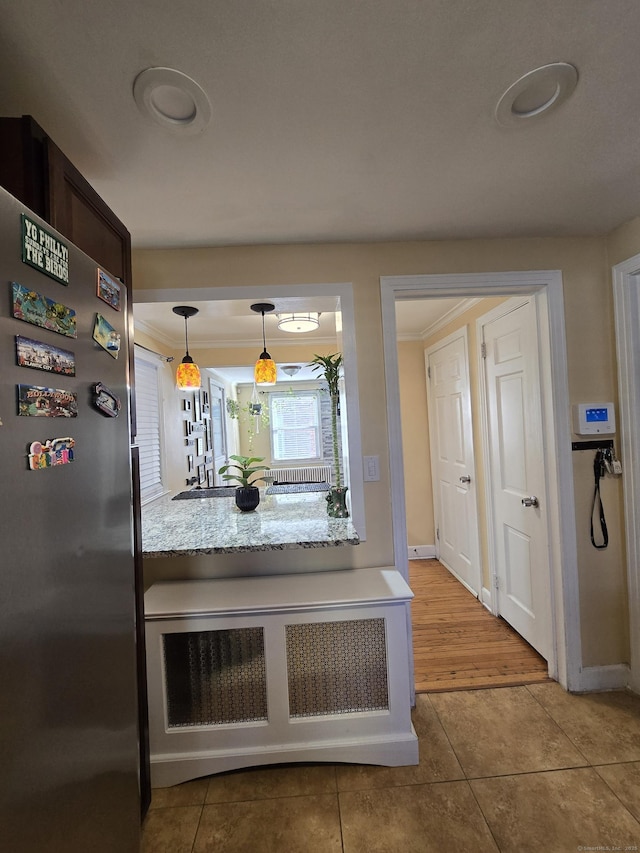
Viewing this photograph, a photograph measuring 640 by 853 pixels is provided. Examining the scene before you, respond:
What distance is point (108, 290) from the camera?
34.8 inches

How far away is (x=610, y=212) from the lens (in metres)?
1.73

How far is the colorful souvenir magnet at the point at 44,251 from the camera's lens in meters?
0.60

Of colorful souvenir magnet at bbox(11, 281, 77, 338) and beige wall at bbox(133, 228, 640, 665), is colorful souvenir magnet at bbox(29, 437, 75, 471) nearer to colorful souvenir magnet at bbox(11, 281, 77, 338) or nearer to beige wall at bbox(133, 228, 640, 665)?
colorful souvenir magnet at bbox(11, 281, 77, 338)

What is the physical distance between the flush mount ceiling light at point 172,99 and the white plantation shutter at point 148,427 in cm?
200

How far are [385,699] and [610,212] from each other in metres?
2.38

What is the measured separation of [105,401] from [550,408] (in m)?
2.04

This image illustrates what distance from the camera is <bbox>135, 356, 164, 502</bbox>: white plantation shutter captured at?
9.39 feet

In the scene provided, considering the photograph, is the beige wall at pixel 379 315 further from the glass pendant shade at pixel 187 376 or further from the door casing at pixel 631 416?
the glass pendant shade at pixel 187 376

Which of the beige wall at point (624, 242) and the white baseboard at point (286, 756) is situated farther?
the beige wall at point (624, 242)

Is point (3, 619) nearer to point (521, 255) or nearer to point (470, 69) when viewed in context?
point (470, 69)

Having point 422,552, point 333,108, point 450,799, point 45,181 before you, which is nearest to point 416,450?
point 422,552

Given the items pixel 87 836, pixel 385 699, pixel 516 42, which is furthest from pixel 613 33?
pixel 385 699

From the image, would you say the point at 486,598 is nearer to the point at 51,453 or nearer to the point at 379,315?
the point at 379,315

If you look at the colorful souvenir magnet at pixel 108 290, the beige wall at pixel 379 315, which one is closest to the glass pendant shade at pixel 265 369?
the beige wall at pixel 379 315
